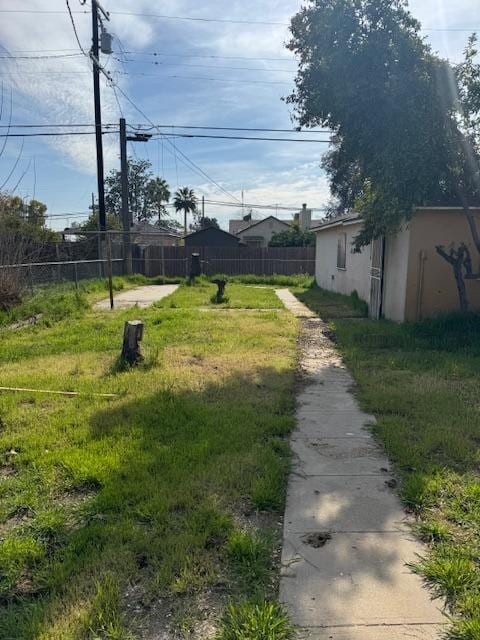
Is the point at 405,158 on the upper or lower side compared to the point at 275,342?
upper

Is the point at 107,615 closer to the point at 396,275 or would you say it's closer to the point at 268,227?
the point at 396,275

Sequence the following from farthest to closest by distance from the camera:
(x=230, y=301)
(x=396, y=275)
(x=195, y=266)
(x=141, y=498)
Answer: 1. (x=195, y=266)
2. (x=230, y=301)
3. (x=396, y=275)
4. (x=141, y=498)

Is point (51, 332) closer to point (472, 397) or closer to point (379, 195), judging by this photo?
point (379, 195)

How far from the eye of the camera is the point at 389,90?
680 centimetres

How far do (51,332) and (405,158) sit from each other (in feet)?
22.6

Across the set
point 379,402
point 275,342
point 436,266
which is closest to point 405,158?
point 436,266

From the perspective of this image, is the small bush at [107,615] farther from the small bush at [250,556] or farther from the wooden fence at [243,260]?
the wooden fence at [243,260]

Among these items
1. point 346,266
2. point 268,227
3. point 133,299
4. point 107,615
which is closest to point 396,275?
point 346,266

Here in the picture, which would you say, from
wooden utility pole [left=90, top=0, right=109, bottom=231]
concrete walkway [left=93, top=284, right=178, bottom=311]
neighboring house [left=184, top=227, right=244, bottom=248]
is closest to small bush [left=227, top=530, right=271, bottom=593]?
concrete walkway [left=93, top=284, right=178, bottom=311]

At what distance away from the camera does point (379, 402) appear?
A: 4.68 m

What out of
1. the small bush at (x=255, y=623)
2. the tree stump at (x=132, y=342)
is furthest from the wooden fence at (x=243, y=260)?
the small bush at (x=255, y=623)

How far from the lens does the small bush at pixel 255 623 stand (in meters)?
1.83

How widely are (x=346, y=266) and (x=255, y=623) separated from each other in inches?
493

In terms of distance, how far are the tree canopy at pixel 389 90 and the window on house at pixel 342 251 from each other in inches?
251
